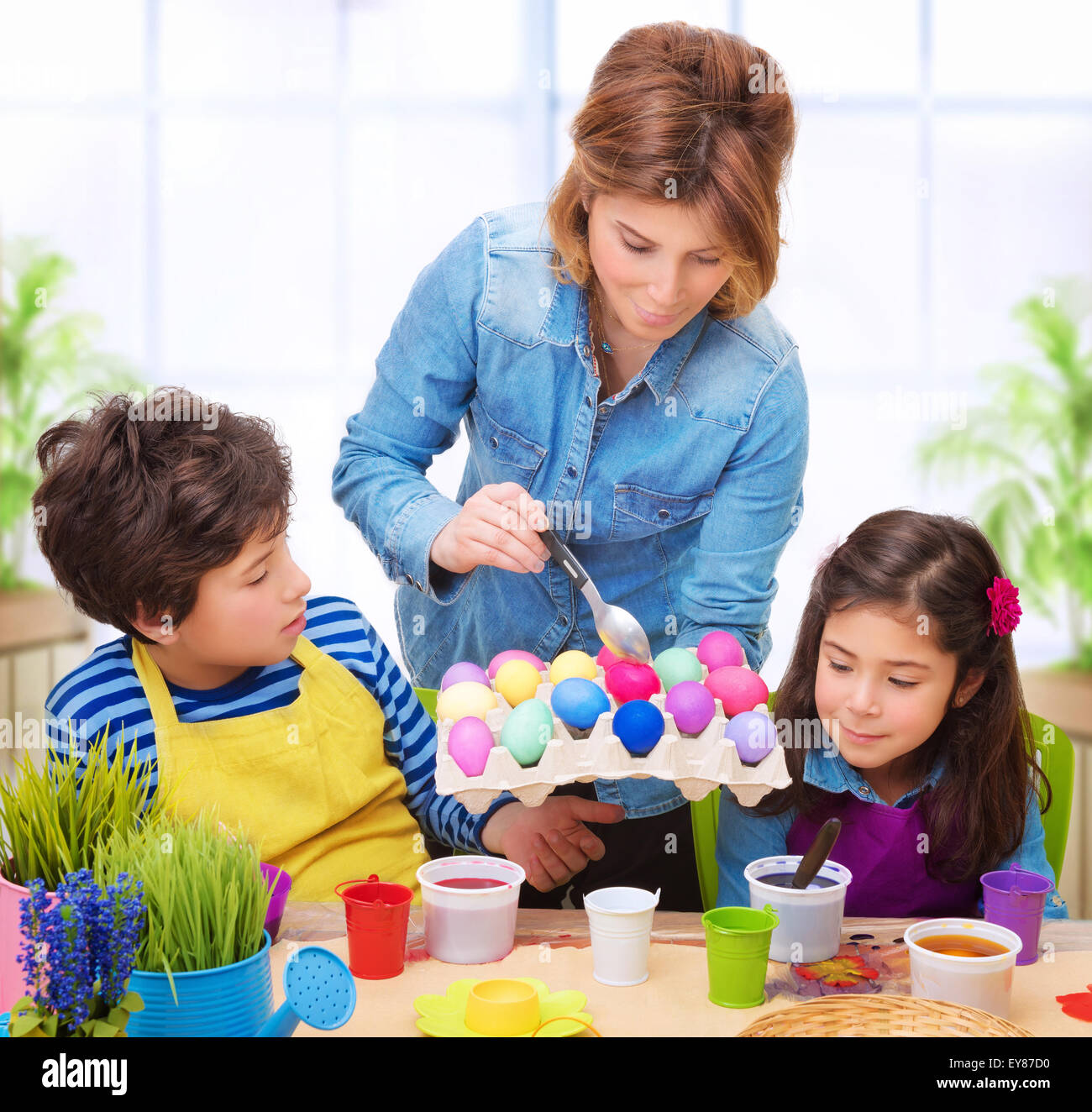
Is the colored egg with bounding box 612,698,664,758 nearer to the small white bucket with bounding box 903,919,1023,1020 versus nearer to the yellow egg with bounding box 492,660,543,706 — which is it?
the yellow egg with bounding box 492,660,543,706

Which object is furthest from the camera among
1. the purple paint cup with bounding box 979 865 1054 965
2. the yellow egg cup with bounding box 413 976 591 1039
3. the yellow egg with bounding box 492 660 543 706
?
the yellow egg with bounding box 492 660 543 706

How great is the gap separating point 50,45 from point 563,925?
3415 millimetres

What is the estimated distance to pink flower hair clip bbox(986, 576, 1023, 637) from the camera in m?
1.65


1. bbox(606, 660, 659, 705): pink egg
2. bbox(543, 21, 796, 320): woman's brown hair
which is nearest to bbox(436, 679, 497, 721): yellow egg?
bbox(606, 660, 659, 705): pink egg

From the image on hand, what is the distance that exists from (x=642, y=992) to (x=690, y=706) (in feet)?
1.05

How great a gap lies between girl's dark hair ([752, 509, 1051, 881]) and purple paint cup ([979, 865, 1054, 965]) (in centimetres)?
27

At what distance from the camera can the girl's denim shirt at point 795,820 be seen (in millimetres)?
1646

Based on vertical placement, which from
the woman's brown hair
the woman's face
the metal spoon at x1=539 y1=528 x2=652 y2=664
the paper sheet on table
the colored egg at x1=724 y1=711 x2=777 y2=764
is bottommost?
the paper sheet on table

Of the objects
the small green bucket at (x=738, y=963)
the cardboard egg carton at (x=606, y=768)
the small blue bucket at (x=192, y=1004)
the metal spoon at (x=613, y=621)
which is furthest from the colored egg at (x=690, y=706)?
the small blue bucket at (x=192, y=1004)

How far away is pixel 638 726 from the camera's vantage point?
1274mm

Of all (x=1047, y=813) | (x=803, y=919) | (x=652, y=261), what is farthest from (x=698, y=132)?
(x=1047, y=813)

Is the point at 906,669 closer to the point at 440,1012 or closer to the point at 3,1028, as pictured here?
the point at 440,1012

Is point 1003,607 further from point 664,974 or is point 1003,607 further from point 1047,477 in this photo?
point 1047,477
